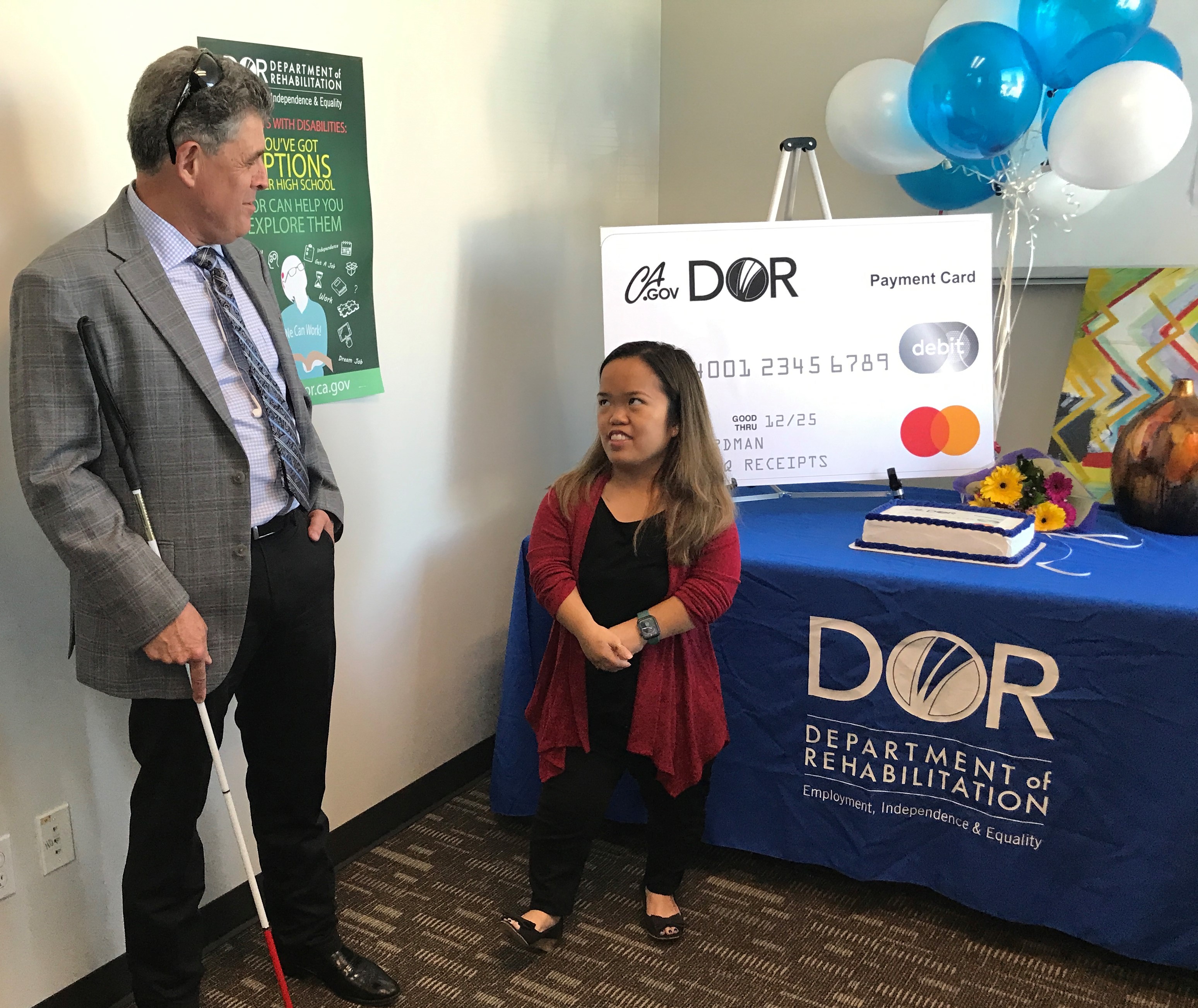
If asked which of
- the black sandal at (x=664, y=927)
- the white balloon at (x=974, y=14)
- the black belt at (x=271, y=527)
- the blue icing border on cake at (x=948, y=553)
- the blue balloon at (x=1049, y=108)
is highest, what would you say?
the white balloon at (x=974, y=14)

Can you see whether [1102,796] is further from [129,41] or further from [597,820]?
[129,41]

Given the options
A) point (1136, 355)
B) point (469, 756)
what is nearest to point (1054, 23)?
point (1136, 355)

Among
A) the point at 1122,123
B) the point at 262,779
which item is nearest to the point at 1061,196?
the point at 1122,123

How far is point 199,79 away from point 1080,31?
1804 mm

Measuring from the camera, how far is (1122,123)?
2.09 m

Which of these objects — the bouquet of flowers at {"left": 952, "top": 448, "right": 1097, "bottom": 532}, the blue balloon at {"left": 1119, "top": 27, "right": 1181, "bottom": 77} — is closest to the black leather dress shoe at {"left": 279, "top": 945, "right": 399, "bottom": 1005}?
the bouquet of flowers at {"left": 952, "top": 448, "right": 1097, "bottom": 532}

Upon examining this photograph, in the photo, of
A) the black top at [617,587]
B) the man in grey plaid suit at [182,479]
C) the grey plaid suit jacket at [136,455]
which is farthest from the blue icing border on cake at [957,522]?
the grey plaid suit jacket at [136,455]

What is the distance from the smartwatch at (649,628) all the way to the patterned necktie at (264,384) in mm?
632

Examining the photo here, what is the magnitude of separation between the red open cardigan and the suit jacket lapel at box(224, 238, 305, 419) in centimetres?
55

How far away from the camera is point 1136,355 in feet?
8.63

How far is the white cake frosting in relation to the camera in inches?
83.4

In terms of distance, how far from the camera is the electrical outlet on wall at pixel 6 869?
172 cm

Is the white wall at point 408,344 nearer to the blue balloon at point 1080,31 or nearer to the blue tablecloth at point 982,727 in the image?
the blue tablecloth at point 982,727

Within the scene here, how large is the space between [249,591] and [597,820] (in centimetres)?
84
